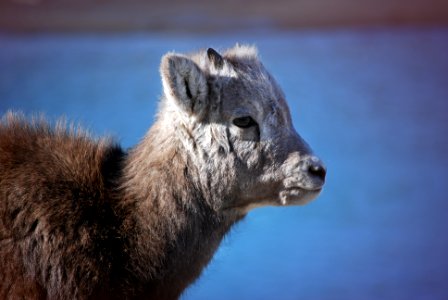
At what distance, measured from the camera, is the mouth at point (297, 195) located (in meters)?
3.27

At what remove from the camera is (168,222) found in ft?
10.5

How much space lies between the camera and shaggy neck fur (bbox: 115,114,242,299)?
3.18 metres

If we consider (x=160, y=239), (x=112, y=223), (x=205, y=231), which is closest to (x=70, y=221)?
(x=112, y=223)

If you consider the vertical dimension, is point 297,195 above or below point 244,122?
below

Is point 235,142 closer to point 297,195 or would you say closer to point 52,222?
point 297,195

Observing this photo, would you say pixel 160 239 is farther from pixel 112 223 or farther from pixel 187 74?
pixel 187 74

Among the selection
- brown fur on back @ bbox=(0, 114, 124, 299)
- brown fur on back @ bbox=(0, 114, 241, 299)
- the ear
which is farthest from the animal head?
brown fur on back @ bbox=(0, 114, 124, 299)

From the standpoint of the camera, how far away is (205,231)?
3277 mm

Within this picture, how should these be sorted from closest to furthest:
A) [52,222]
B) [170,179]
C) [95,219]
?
[52,222]
[95,219]
[170,179]

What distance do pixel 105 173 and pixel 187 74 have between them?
62 cm

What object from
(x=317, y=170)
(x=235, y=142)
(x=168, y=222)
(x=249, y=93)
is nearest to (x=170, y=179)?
(x=168, y=222)

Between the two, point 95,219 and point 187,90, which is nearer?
point 95,219

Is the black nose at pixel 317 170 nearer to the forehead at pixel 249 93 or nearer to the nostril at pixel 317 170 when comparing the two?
the nostril at pixel 317 170

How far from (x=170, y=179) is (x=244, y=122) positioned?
44cm
